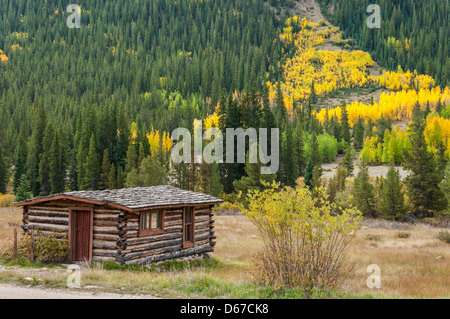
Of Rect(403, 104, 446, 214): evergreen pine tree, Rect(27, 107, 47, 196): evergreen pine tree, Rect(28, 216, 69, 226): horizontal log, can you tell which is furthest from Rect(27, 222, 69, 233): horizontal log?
Rect(27, 107, 47, 196): evergreen pine tree

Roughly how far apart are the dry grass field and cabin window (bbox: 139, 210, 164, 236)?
271 centimetres

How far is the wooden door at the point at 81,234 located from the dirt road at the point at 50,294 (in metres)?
6.32

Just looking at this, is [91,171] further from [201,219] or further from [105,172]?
[201,219]

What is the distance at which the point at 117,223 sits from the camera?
736 inches

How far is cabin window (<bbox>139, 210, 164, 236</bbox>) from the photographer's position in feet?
64.4

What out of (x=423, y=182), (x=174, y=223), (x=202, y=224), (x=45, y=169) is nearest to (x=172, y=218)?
(x=174, y=223)

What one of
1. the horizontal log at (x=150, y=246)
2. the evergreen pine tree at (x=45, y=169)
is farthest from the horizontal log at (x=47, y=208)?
the evergreen pine tree at (x=45, y=169)

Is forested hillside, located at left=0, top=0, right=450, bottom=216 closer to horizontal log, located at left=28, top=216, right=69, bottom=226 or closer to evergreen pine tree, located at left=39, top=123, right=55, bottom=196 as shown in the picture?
evergreen pine tree, located at left=39, top=123, right=55, bottom=196

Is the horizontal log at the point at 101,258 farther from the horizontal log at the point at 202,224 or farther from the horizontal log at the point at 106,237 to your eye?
the horizontal log at the point at 202,224

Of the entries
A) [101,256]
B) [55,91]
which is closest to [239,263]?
[101,256]

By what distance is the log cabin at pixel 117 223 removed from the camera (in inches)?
731

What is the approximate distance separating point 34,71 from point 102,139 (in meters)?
127

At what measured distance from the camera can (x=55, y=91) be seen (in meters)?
175
